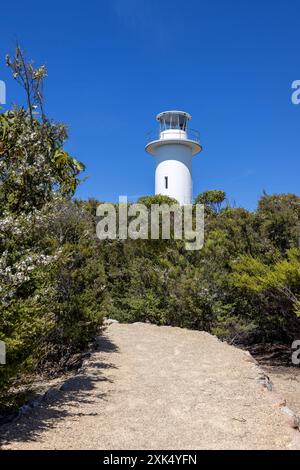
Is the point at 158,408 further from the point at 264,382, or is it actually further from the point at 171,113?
the point at 171,113

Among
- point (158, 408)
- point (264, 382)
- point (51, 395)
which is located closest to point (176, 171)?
point (264, 382)

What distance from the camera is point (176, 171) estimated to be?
33.8 metres

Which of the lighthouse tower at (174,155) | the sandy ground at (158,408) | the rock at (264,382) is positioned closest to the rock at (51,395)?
the sandy ground at (158,408)

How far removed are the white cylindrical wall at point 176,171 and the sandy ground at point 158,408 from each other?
23943mm

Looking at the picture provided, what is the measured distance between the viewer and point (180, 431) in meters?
5.77

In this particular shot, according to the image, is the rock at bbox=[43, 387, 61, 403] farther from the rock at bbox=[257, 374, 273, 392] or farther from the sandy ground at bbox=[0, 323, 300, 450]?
the rock at bbox=[257, 374, 273, 392]

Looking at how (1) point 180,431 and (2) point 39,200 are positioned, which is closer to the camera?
(1) point 180,431

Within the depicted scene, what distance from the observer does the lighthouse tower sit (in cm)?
3384

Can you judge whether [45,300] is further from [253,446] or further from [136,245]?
[136,245]

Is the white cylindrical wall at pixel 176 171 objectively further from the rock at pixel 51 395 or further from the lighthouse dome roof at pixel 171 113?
the rock at pixel 51 395

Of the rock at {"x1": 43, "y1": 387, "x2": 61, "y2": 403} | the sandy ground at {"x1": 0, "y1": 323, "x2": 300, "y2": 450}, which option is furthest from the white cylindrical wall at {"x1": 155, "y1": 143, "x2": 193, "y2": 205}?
the rock at {"x1": 43, "y1": 387, "x2": 61, "y2": 403}

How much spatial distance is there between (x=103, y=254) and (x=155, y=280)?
3.26 metres

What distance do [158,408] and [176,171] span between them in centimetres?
2801
